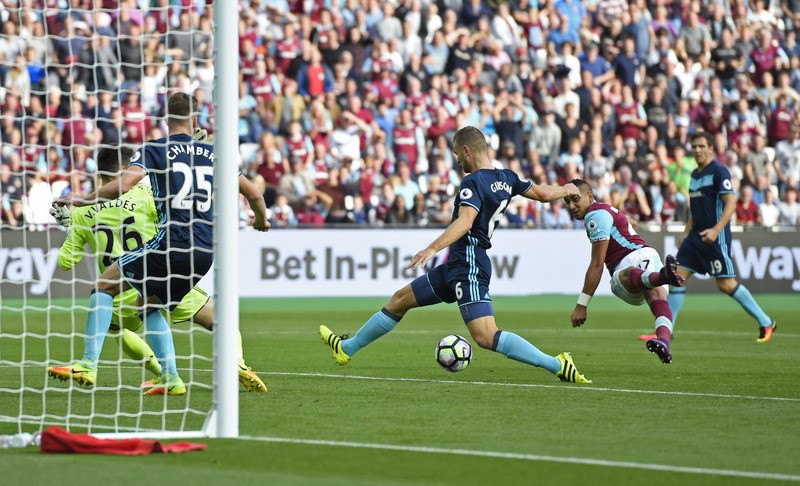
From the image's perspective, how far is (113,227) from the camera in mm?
10000

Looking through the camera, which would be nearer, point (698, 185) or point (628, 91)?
point (698, 185)

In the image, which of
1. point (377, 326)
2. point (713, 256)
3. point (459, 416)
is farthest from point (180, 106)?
point (713, 256)

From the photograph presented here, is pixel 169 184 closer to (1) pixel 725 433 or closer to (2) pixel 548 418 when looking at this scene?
(2) pixel 548 418

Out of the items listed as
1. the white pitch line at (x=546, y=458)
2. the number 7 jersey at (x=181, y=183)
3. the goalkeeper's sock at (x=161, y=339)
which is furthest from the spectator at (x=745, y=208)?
the white pitch line at (x=546, y=458)

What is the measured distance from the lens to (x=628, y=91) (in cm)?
2575

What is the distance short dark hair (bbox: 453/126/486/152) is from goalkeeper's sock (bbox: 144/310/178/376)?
243cm

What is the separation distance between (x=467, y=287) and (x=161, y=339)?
2.20 metres

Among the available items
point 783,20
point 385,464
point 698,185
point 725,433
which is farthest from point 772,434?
point 783,20

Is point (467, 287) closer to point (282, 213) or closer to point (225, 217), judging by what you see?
point (225, 217)

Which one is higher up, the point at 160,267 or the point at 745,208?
the point at 160,267

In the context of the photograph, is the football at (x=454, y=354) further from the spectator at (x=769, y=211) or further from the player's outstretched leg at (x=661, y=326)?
the spectator at (x=769, y=211)

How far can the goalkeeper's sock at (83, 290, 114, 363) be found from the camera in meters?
9.08

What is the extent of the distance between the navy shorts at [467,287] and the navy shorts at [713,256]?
17.6ft

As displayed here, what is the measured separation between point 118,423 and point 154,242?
5.49 feet
